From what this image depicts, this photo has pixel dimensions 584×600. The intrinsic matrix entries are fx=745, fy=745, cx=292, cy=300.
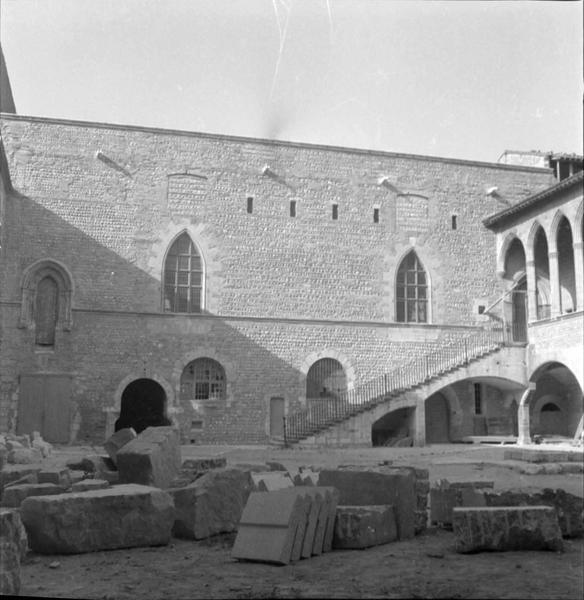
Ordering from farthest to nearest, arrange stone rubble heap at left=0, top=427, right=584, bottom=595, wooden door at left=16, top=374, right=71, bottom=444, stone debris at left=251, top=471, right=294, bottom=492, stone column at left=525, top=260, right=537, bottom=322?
stone column at left=525, top=260, right=537, bottom=322 < wooden door at left=16, top=374, right=71, bottom=444 < stone debris at left=251, top=471, right=294, bottom=492 < stone rubble heap at left=0, top=427, right=584, bottom=595

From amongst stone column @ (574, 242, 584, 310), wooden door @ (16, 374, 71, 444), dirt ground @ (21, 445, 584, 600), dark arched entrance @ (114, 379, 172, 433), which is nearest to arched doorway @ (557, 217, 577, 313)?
stone column @ (574, 242, 584, 310)

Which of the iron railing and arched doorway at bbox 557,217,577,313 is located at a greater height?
arched doorway at bbox 557,217,577,313

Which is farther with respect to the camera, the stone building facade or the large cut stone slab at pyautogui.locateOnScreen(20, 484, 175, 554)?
the stone building facade

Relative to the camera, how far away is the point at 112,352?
2138cm

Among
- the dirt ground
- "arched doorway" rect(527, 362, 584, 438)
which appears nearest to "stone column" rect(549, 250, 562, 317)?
"arched doorway" rect(527, 362, 584, 438)

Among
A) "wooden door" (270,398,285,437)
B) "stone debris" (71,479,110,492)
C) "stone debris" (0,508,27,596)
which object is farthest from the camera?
"wooden door" (270,398,285,437)

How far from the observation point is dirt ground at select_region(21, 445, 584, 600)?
466cm

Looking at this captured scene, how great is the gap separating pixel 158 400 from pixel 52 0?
1759cm

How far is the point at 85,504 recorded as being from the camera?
5887mm

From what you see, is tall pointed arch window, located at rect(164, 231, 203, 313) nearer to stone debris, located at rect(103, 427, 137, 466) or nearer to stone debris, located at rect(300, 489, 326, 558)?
stone debris, located at rect(103, 427, 137, 466)

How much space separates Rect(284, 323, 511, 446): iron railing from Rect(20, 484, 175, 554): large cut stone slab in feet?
48.2

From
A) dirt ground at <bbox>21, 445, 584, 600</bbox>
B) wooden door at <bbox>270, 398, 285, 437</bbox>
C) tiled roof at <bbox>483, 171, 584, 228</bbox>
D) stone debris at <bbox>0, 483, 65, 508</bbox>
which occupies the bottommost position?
dirt ground at <bbox>21, 445, 584, 600</bbox>

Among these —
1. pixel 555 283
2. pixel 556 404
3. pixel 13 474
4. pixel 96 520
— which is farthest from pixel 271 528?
pixel 556 404

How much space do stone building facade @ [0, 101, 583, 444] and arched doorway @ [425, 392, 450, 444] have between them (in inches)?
2.6
